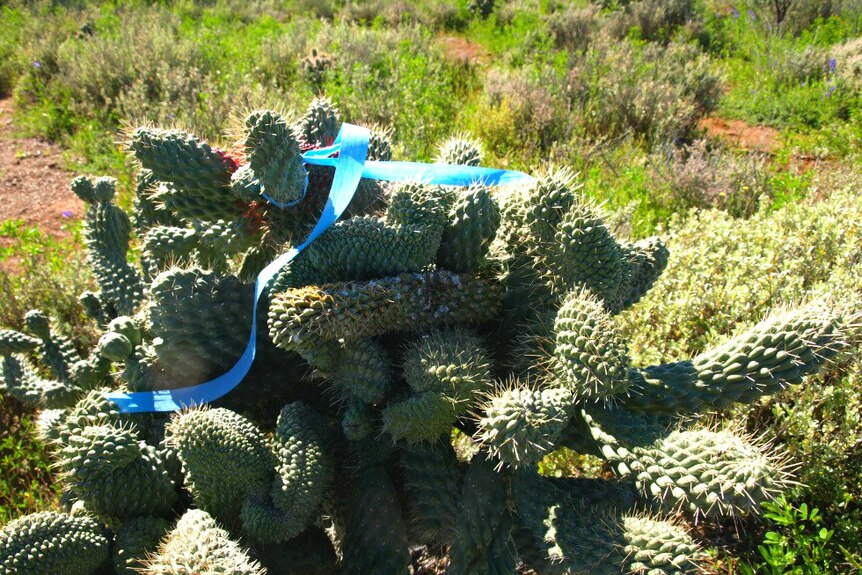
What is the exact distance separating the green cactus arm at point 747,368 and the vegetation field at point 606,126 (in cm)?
10

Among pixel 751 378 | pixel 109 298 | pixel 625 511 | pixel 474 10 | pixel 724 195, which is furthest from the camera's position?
pixel 474 10

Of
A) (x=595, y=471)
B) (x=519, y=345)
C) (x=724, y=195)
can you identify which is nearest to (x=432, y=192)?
(x=519, y=345)

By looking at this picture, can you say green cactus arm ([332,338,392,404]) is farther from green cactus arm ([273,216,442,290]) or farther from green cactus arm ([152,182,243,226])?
A: green cactus arm ([152,182,243,226])

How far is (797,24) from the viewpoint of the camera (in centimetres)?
869

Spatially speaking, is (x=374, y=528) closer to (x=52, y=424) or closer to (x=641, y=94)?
(x=52, y=424)

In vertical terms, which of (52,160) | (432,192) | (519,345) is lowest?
(52,160)

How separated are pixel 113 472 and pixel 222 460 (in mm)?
272

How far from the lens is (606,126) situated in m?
6.06

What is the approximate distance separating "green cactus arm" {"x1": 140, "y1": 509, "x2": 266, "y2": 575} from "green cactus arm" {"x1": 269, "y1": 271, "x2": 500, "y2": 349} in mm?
406

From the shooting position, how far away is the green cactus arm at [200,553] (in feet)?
3.82

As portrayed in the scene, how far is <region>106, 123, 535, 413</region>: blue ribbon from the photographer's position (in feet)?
4.72

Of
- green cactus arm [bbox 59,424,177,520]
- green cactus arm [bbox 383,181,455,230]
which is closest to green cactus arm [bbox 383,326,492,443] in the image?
green cactus arm [bbox 383,181,455,230]

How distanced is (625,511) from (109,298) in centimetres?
165

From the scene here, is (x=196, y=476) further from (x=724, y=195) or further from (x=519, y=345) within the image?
(x=724, y=195)
